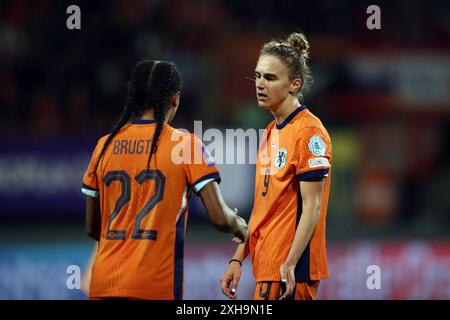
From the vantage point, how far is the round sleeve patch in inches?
170

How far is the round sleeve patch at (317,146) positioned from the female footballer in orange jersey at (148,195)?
530mm

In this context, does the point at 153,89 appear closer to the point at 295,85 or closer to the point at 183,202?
the point at 183,202

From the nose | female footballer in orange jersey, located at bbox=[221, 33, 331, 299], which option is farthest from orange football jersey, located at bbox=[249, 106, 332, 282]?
the nose

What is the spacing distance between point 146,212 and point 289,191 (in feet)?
2.60

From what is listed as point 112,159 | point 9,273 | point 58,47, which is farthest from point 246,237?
point 58,47

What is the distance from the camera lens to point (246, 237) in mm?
4582

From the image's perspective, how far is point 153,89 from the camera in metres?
4.23

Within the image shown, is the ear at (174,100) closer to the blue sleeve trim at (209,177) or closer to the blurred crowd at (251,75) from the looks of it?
the blue sleeve trim at (209,177)

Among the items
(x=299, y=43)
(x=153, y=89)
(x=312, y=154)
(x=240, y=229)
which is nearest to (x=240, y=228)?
(x=240, y=229)

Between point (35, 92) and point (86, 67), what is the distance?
0.89 m

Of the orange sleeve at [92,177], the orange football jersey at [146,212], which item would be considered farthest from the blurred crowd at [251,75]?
the orange football jersey at [146,212]

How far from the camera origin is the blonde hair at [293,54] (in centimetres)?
447

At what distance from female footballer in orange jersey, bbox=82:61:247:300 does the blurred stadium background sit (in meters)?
4.11
